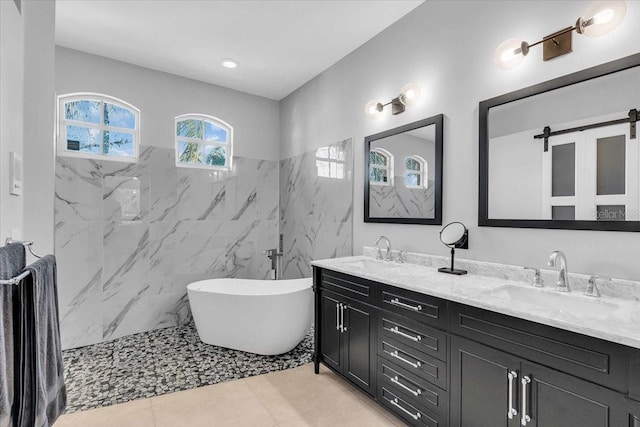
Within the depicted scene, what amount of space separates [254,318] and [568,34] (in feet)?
9.54

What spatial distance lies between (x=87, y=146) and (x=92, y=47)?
0.94 metres

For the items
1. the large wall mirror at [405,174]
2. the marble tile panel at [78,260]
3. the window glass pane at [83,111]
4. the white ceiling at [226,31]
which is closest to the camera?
the large wall mirror at [405,174]

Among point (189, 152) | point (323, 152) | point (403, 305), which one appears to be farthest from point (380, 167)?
point (189, 152)

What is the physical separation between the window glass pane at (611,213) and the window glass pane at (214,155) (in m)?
3.67

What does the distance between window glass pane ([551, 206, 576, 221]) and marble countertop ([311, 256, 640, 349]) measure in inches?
14.3

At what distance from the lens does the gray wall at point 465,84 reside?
1.64 meters

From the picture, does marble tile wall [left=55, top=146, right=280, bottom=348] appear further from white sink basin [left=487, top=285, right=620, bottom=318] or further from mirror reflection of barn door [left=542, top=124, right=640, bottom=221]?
→ mirror reflection of barn door [left=542, top=124, right=640, bottom=221]

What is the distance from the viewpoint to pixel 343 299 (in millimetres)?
2439

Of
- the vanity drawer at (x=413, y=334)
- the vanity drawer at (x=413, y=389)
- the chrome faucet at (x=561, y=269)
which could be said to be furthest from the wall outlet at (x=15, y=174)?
the chrome faucet at (x=561, y=269)

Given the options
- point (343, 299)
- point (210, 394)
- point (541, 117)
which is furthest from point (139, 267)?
point (541, 117)

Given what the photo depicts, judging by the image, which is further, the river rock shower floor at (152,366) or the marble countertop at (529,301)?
the river rock shower floor at (152,366)

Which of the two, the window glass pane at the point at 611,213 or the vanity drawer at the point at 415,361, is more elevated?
the window glass pane at the point at 611,213

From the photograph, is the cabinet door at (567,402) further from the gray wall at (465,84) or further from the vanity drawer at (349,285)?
the vanity drawer at (349,285)

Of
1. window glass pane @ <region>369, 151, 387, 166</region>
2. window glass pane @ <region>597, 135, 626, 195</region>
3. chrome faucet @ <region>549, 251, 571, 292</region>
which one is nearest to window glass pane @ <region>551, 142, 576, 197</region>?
window glass pane @ <region>597, 135, 626, 195</region>
